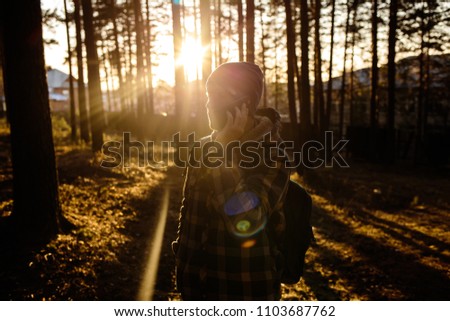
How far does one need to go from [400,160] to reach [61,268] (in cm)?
2622

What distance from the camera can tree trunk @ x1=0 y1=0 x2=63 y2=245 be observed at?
5.34 m

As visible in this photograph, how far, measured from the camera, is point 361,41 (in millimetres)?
26688

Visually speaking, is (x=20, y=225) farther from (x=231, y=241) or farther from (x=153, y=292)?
(x=231, y=241)

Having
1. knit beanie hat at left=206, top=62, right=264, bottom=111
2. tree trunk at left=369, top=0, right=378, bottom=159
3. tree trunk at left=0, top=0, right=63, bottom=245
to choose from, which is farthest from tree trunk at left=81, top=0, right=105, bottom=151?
tree trunk at left=369, top=0, right=378, bottom=159

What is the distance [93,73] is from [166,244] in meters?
10.8

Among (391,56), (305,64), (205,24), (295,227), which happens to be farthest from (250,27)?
(295,227)

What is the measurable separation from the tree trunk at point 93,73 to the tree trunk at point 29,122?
928cm

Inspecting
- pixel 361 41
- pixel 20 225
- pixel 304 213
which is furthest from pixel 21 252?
pixel 361 41

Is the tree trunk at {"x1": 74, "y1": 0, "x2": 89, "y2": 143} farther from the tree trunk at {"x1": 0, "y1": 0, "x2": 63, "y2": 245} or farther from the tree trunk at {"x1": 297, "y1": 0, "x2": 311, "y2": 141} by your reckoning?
the tree trunk at {"x1": 0, "y1": 0, "x2": 63, "y2": 245}

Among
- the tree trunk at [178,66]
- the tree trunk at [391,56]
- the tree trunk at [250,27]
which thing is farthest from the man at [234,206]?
the tree trunk at [391,56]

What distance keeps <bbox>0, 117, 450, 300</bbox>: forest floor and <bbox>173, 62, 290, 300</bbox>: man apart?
10.9 feet

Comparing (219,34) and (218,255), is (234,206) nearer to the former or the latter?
(218,255)

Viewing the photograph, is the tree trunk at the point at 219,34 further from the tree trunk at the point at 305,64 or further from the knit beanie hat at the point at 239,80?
the knit beanie hat at the point at 239,80

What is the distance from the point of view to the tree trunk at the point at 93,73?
47.3ft
